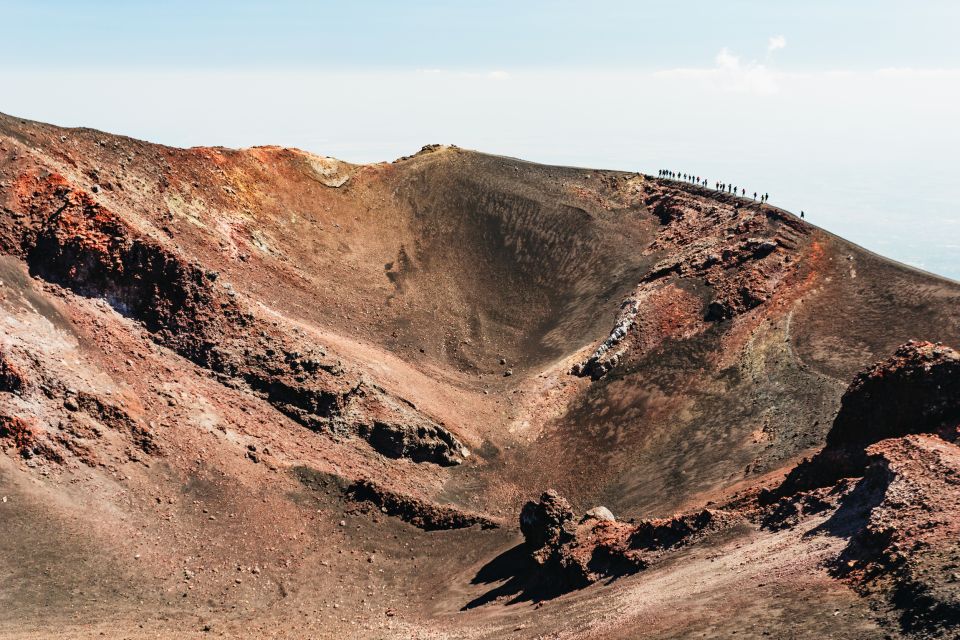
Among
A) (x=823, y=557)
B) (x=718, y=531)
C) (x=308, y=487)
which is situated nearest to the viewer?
(x=823, y=557)

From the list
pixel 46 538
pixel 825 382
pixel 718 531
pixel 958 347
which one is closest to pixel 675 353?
pixel 825 382

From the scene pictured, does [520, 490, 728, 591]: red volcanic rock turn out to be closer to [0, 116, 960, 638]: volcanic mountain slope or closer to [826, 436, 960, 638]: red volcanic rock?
[0, 116, 960, 638]: volcanic mountain slope

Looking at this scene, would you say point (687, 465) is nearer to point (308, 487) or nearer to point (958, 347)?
point (958, 347)

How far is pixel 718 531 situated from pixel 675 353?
83.9 feet

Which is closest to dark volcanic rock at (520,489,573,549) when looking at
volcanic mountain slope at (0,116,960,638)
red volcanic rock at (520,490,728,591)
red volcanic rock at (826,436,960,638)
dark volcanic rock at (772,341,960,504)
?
red volcanic rock at (520,490,728,591)

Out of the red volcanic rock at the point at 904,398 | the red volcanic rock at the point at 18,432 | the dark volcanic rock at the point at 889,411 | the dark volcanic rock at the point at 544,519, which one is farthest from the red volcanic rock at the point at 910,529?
the red volcanic rock at the point at 18,432

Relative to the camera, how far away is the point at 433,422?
4697cm

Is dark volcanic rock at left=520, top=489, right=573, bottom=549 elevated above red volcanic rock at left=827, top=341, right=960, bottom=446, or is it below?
below

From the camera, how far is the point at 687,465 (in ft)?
134

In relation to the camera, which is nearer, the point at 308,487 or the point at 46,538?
the point at 46,538

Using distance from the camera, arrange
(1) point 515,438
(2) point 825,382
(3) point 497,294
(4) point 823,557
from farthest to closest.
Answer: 1. (3) point 497,294
2. (1) point 515,438
3. (2) point 825,382
4. (4) point 823,557

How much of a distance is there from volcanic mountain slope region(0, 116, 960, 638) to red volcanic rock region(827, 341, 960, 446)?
0.14 metres

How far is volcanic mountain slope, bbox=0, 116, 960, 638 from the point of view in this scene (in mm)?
25516

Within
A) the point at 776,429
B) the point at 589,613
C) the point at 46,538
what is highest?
the point at 776,429
